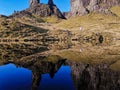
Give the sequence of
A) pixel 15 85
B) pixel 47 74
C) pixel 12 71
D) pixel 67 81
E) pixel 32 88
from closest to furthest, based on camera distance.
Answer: pixel 32 88, pixel 15 85, pixel 67 81, pixel 47 74, pixel 12 71

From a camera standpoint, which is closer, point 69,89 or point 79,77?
point 69,89

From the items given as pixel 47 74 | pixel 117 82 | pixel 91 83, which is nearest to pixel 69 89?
pixel 91 83

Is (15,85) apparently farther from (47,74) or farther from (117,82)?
(117,82)

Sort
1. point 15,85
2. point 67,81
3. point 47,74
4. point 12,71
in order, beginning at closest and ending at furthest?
point 15,85 < point 67,81 < point 47,74 < point 12,71

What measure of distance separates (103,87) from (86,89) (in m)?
2.67

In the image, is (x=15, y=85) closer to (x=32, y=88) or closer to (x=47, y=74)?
(x=32, y=88)

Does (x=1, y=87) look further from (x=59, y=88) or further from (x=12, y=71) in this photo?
(x=12, y=71)

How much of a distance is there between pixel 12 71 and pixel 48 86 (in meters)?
17.7

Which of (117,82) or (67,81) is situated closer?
(117,82)

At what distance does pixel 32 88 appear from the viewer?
34.6 m

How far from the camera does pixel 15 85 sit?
1486 inches

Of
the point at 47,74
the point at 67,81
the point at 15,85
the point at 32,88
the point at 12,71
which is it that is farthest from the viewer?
the point at 12,71

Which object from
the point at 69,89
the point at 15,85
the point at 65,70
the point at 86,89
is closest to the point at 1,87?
the point at 15,85

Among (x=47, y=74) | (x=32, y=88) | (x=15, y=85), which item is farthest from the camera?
(x=47, y=74)
